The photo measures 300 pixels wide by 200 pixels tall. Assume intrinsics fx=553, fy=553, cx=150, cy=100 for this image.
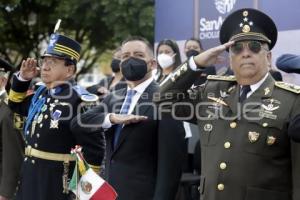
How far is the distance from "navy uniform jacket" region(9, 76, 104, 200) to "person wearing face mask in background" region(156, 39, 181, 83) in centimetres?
239

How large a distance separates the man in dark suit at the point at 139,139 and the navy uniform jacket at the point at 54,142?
26 cm

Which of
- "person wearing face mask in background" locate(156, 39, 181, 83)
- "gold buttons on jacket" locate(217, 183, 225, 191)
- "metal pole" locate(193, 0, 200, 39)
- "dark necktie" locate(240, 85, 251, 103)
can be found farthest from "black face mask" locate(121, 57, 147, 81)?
"metal pole" locate(193, 0, 200, 39)

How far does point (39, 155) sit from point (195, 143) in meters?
2.42

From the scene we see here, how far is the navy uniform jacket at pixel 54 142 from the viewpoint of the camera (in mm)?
4246

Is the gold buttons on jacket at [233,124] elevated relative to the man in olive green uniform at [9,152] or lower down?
elevated

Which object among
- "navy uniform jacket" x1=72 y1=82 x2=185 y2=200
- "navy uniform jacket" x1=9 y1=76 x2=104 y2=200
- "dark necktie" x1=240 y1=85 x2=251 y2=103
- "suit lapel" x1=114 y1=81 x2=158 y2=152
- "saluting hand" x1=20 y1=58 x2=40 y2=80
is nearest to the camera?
"dark necktie" x1=240 y1=85 x2=251 y2=103

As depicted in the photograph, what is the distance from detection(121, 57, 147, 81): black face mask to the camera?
12.9 feet

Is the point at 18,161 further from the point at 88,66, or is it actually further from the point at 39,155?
the point at 88,66

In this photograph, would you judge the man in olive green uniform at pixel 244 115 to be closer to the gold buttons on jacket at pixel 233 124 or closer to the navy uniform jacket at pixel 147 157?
the gold buttons on jacket at pixel 233 124

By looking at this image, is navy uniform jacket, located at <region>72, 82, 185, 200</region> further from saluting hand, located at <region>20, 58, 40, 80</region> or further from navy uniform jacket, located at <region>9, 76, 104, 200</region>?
saluting hand, located at <region>20, 58, 40, 80</region>

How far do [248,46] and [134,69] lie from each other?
40.6 inches

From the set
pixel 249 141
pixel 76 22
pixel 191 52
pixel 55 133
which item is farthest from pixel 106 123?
pixel 76 22

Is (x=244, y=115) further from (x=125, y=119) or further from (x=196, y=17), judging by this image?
(x=196, y=17)

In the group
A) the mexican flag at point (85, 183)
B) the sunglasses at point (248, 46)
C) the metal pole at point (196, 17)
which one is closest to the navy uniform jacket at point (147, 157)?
the mexican flag at point (85, 183)
